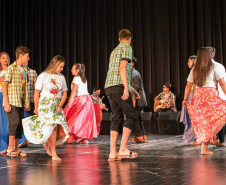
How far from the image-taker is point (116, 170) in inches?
130

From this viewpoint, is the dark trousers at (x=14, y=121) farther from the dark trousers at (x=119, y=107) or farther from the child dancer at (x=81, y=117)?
the child dancer at (x=81, y=117)

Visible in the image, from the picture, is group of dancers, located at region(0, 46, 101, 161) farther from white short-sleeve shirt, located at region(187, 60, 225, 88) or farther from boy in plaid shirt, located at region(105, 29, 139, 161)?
white short-sleeve shirt, located at region(187, 60, 225, 88)

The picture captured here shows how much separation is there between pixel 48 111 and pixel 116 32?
6.56 meters

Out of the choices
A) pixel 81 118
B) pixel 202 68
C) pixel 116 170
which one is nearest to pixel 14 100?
pixel 116 170

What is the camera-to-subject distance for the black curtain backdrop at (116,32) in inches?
365

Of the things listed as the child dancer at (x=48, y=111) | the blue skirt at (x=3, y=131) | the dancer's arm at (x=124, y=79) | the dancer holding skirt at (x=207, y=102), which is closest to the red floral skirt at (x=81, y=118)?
the blue skirt at (x=3, y=131)

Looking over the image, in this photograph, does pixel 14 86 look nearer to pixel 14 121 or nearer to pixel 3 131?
pixel 14 121

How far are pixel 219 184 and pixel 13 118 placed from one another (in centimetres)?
274

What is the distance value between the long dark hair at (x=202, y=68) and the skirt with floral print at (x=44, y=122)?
169 centimetres

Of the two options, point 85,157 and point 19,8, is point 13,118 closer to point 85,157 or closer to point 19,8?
point 85,157

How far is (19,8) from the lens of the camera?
11.6 m

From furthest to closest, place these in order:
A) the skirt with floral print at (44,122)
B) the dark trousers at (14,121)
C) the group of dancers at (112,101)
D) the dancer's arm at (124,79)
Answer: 1. the dark trousers at (14,121)
2. the skirt with floral print at (44,122)
3. the group of dancers at (112,101)
4. the dancer's arm at (124,79)

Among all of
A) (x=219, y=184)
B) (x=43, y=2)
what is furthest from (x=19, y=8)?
(x=219, y=184)

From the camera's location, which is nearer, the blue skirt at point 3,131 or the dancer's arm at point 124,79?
the dancer's arm at point 124,79
